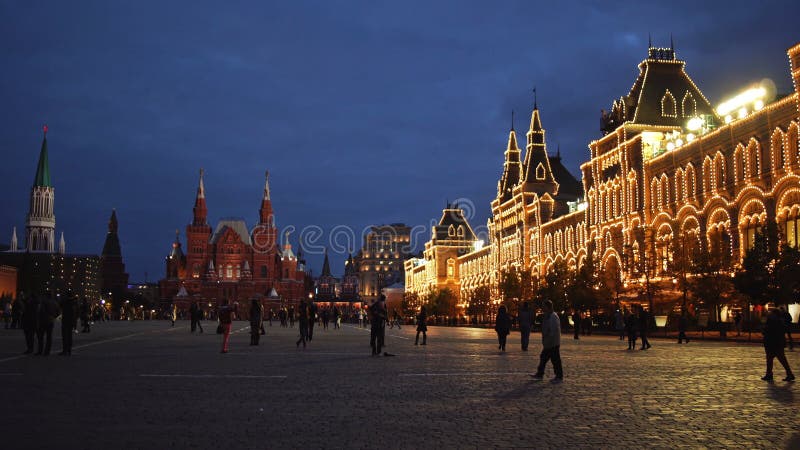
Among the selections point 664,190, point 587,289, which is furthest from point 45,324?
point 664,190

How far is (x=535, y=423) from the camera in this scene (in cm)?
1057

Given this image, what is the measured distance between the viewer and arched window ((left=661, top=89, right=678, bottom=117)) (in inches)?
A: 2613

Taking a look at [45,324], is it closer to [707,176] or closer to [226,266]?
[707,176]

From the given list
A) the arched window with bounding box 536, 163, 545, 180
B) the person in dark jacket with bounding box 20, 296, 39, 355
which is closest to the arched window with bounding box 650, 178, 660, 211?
the arched window with bounding box 536, 163, 545, 180

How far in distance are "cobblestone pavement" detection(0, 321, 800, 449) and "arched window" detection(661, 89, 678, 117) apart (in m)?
48.8

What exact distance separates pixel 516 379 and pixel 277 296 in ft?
484

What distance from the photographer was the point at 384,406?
40.2 ft

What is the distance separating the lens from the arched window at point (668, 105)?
6638 centimetres

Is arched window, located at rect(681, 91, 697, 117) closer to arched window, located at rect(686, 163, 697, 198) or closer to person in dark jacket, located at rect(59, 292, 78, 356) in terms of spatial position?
arched window, located at rect(686, 163, 697, 198)

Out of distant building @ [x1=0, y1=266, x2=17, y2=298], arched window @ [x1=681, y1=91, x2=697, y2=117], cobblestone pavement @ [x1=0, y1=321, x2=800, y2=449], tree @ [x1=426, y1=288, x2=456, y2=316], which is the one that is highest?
arched window @ [x1=681, y1=91, x2=697, y2=117]

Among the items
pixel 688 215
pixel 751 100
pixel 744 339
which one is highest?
pixel 751 100

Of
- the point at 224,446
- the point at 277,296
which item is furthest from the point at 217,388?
the point at 277,296

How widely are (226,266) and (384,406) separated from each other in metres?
157

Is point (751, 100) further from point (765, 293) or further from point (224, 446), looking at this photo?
point (224, 446)
